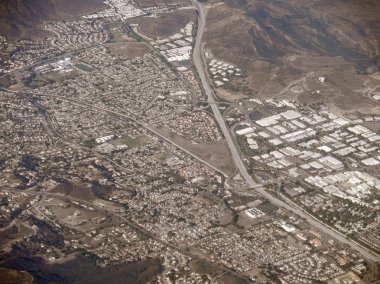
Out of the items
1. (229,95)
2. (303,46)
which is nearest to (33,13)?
(229,95)

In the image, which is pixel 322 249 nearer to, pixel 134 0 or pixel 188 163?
pixel 188 163

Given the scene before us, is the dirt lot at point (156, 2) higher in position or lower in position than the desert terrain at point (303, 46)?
lower

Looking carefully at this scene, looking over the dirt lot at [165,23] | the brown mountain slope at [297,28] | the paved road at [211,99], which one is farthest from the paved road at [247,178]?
the brown mountain slope at [297,28]

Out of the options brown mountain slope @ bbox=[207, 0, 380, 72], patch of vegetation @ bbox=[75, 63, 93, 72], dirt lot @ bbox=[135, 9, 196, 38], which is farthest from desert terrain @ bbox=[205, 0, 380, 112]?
patch of vegetation @ bbox=[75, 63, 93, 72]

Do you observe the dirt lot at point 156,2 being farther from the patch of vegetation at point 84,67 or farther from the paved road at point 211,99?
the patch of vegetation at point 84,67

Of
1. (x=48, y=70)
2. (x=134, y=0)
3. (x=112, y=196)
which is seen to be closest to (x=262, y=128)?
(x=112, y=196)

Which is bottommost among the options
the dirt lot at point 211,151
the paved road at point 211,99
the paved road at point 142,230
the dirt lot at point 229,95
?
the dirt lot at point 229,95

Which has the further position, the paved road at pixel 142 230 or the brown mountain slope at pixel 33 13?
the brown mountain slope at pixel 33 13

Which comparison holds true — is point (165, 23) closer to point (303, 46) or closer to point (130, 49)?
point (130, 49)
